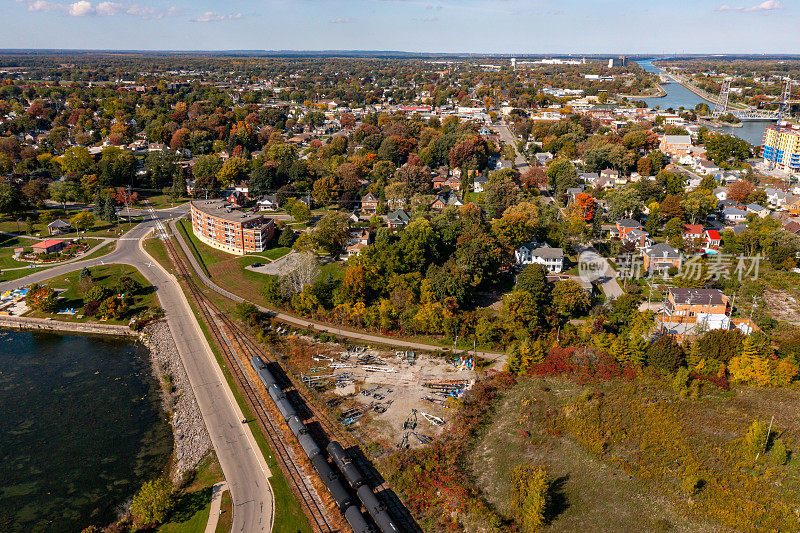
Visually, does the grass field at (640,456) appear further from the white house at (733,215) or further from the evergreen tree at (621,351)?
the white house at (733,215)

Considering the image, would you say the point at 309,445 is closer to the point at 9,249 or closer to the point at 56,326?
the point at 56,326

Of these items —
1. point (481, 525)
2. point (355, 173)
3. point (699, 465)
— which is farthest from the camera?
point (355, 173)

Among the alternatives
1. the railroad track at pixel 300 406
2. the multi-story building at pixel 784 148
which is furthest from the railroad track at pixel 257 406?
the multi-story building at pixel 784 148

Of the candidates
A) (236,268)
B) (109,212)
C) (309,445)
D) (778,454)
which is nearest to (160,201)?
(109,212)

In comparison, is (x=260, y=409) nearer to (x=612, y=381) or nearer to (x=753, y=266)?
(x=612, y=381)

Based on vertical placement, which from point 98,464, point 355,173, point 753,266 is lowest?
point 98,464

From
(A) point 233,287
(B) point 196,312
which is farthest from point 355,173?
(B) point 196,312

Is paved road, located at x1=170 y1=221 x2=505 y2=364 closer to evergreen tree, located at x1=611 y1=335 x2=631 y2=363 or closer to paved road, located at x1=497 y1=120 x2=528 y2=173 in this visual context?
evergreen tree, located at x1=611 y1=335 x2=631 y2=363

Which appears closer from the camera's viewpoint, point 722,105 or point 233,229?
point 233,229
